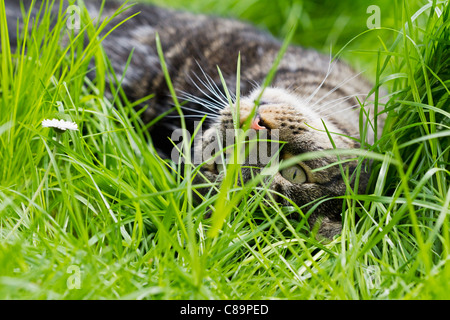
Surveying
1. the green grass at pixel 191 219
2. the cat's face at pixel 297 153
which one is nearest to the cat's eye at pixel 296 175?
the cat's face at pixel 297 153

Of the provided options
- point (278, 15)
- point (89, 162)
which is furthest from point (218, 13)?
point (89, 162)

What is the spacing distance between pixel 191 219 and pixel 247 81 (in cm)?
79

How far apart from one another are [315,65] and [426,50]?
686mm

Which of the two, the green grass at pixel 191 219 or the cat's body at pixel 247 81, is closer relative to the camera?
the green grass at pixel 191 219

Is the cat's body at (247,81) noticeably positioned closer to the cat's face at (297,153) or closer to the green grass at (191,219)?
the cat's face at (297,153)

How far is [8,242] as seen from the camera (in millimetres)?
830

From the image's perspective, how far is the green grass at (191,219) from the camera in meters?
0.78

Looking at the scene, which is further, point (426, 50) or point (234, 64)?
point (234, 64)

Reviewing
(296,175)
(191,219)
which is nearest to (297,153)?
(296,175)

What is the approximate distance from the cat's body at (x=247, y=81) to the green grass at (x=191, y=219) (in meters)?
0.13

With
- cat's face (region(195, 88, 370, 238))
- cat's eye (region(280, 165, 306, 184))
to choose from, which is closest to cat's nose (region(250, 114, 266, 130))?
cat's face (region(195, 88, 370, 238))
